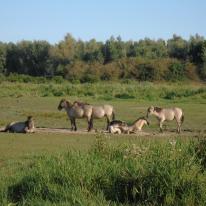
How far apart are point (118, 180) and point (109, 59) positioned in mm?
76846

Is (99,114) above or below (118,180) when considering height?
above

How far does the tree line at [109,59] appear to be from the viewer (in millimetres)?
68625

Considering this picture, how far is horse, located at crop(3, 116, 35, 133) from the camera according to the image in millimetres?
22484

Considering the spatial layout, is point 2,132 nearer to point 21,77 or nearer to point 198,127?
point 198,127

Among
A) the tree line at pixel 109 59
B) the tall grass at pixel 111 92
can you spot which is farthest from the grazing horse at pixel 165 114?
the tree line at pixel 109 59

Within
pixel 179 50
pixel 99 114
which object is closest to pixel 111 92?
pixel 99 114

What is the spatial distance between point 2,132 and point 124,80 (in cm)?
4483

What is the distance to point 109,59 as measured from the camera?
8675 cm

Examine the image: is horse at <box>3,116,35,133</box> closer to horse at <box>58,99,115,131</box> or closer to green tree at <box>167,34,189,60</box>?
horse at <box>58,99,115,131</box>

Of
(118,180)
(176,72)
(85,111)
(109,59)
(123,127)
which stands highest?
(109,59)

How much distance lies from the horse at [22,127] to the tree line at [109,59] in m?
45.5

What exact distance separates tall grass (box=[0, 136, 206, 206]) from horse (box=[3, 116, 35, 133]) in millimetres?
10964

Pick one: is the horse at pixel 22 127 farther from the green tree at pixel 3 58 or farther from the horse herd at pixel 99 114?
the green tree at pixel 3 58

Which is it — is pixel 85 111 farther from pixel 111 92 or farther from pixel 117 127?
pixel 111 92
